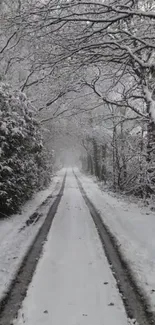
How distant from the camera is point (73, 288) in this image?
5527 mm

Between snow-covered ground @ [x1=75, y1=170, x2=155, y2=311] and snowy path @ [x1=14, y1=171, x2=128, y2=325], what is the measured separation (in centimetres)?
56

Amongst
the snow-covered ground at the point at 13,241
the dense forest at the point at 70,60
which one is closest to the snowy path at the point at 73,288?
the snow-covered ground at the point at 13,241

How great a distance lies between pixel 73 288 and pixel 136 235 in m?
4.14

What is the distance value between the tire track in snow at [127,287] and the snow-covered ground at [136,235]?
13cm

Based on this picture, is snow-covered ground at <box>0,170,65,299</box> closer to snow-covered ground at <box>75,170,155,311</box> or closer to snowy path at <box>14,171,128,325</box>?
snowy path at <box>14,171,128,325</box>

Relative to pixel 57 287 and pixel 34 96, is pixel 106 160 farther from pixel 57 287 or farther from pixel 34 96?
pixel 57 287

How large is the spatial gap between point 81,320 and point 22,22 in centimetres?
596

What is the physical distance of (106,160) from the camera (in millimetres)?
27656

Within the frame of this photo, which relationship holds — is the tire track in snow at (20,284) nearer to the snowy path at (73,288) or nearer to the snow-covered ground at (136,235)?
the snowy path at (73,288)

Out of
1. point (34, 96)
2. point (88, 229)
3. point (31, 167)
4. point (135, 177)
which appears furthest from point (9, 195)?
point (34, 96)

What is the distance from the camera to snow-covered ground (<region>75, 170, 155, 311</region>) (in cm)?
613

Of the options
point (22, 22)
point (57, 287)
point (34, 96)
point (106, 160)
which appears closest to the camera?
point (57, 287)

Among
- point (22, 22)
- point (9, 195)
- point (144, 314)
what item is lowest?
point (144, 314)

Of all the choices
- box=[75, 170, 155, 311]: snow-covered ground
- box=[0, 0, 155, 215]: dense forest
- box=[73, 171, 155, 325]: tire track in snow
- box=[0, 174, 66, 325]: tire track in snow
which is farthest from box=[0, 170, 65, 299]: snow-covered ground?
box=[75, 170, 155, 311]: snow-covered ground
